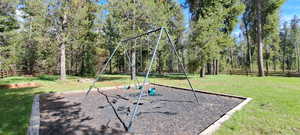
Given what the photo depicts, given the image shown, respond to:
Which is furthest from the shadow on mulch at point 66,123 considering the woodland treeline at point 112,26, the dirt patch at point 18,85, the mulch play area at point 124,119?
the dirt patch at point 18,85

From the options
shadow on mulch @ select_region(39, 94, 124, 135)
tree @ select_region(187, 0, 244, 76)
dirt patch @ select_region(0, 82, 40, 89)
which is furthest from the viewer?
tree @ select_region(187, 0, 244, 76)

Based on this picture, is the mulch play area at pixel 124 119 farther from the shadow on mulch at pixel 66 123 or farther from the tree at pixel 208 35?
the tree at pixel 208 35

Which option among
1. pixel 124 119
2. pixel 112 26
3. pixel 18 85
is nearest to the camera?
pixel 124 119

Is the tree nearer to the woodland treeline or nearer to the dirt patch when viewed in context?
the woodland treeline

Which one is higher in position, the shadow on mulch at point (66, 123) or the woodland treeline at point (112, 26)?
the woodland treeline at point (112, 26)

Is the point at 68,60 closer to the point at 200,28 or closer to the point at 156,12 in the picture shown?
the point at 156,12

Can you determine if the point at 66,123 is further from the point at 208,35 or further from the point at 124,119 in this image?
the point at 208,35

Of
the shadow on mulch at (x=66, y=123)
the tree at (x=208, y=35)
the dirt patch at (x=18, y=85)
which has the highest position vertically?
the tree at (x=208, y=35)

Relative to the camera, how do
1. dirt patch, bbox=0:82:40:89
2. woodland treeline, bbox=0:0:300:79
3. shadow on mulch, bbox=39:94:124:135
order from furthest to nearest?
woodland treeline, bbox=0:0:300:79 < dirt patch, bbox=0:82:40:89 < shadow on mulch, bbox=39:94:124:135

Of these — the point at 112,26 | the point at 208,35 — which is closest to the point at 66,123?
the point at 112,26

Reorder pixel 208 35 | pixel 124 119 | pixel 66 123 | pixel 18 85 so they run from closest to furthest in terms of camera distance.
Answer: pixel 66 123 → pixel 124 119 → pixel 18 85 → pixel 208 35

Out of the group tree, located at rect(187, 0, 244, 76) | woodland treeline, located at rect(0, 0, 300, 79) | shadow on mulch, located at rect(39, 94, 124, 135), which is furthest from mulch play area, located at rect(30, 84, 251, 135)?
tree, located at rect(187, 0, 244, 76)

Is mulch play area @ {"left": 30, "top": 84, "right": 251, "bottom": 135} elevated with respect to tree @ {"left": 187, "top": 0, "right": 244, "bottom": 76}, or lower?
lower

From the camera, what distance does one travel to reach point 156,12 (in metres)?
11.3
